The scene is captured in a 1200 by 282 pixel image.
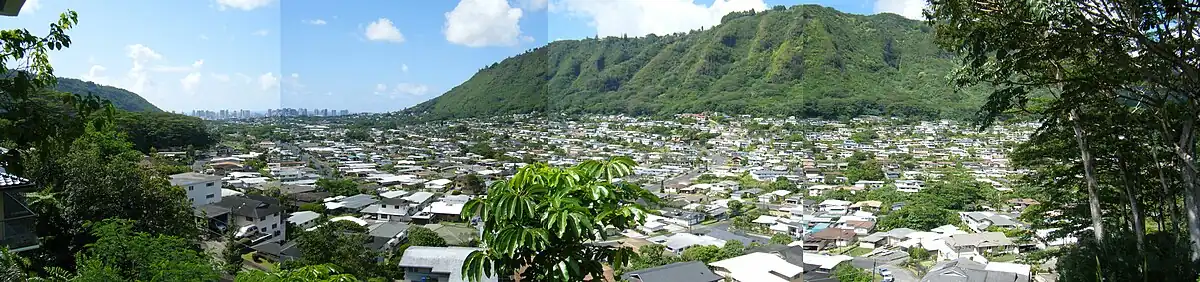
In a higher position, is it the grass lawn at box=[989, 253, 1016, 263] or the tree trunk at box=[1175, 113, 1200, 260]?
the tree trunk at box=[1175, 113, 1200, 260]

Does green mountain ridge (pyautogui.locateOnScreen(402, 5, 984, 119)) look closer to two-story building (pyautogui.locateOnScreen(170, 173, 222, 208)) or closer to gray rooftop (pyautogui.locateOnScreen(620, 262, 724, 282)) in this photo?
two-story building (pyautogui.locateOnScreen(170, 173, 222, 208))

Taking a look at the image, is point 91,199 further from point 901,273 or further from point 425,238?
point 901,273

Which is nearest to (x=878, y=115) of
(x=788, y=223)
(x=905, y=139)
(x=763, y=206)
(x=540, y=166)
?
(x=905, y=139)

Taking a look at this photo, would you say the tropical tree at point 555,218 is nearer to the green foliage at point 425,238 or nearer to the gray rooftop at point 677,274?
the gray rooftop at point 677,274

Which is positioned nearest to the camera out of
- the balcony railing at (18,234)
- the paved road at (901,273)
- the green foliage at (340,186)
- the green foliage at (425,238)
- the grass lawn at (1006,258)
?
the balcony railing at (18,234)

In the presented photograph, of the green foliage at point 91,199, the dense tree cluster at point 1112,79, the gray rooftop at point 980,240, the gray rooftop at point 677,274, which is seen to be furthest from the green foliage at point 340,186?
the gray rooftop at point 980,240

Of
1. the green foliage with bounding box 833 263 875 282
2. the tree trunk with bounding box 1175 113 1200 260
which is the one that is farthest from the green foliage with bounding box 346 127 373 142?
the tree trunk with bounding box 1175 113 1200 260

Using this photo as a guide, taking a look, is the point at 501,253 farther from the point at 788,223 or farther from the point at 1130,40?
the point at 788,223
